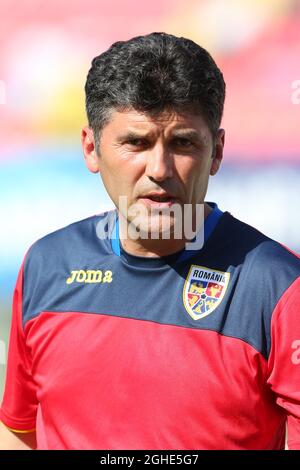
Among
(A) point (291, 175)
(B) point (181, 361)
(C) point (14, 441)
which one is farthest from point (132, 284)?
(A) point (291, 175)

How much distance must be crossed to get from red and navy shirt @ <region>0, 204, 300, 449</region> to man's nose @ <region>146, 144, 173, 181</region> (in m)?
0.21

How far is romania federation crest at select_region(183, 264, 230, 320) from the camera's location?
1.49m

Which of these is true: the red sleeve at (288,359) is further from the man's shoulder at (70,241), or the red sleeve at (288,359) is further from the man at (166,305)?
the man's shoulder at (70,241)

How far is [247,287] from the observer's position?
57.6 inches

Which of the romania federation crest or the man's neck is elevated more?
the man's neck

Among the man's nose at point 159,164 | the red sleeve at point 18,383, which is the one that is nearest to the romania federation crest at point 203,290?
the man's nose at point 159,164

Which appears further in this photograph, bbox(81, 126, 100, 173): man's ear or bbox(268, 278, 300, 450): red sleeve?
bbox(81, 126, 100, 173): man's ear

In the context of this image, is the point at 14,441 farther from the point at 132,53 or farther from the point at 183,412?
the point at 132,53

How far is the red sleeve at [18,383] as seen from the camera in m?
1.71

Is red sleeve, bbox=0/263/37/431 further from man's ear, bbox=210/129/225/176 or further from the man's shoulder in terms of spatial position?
man's ear, bbox=210/129/225/176

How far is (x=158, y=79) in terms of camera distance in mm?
1434

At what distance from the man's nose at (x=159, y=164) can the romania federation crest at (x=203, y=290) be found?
9.7 inches

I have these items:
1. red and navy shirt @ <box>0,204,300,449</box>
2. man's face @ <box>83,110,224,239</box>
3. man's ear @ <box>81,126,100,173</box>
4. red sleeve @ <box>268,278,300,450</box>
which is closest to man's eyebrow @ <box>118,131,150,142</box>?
man's face @ <box>83,110,224,239</box>
